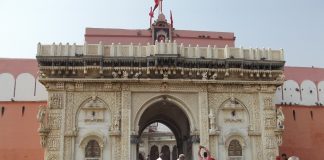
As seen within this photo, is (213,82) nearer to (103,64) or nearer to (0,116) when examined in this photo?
(103,64)

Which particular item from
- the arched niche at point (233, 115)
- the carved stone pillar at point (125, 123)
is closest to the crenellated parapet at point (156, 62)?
the carved stone pillar at point (125, 123)

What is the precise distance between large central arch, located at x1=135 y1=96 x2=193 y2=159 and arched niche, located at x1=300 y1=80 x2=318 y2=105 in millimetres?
6737

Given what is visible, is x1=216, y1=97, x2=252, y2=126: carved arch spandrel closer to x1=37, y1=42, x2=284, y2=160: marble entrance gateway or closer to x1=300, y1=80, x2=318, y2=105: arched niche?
x1=37, y1=42, x2=284, y2=160: marble entrance gateway

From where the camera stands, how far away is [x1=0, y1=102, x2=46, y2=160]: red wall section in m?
19.1

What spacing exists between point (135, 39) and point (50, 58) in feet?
20.3

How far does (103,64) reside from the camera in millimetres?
17562

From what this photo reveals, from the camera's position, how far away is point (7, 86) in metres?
20.6

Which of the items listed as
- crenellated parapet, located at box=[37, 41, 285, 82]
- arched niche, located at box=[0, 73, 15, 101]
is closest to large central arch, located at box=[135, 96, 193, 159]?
crenellated parapet, located at box=[37, 41, 285, 82]

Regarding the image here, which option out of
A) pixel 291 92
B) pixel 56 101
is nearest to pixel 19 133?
pixel 56 101

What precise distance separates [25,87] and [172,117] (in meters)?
7.39

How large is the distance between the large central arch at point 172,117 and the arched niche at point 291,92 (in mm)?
5734

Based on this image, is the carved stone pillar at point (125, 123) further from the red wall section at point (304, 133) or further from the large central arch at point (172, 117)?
the red wall section at point (304, 133)

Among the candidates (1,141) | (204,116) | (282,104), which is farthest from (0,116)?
(282,104)

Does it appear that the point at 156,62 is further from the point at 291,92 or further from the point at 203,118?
the point at 291,92
